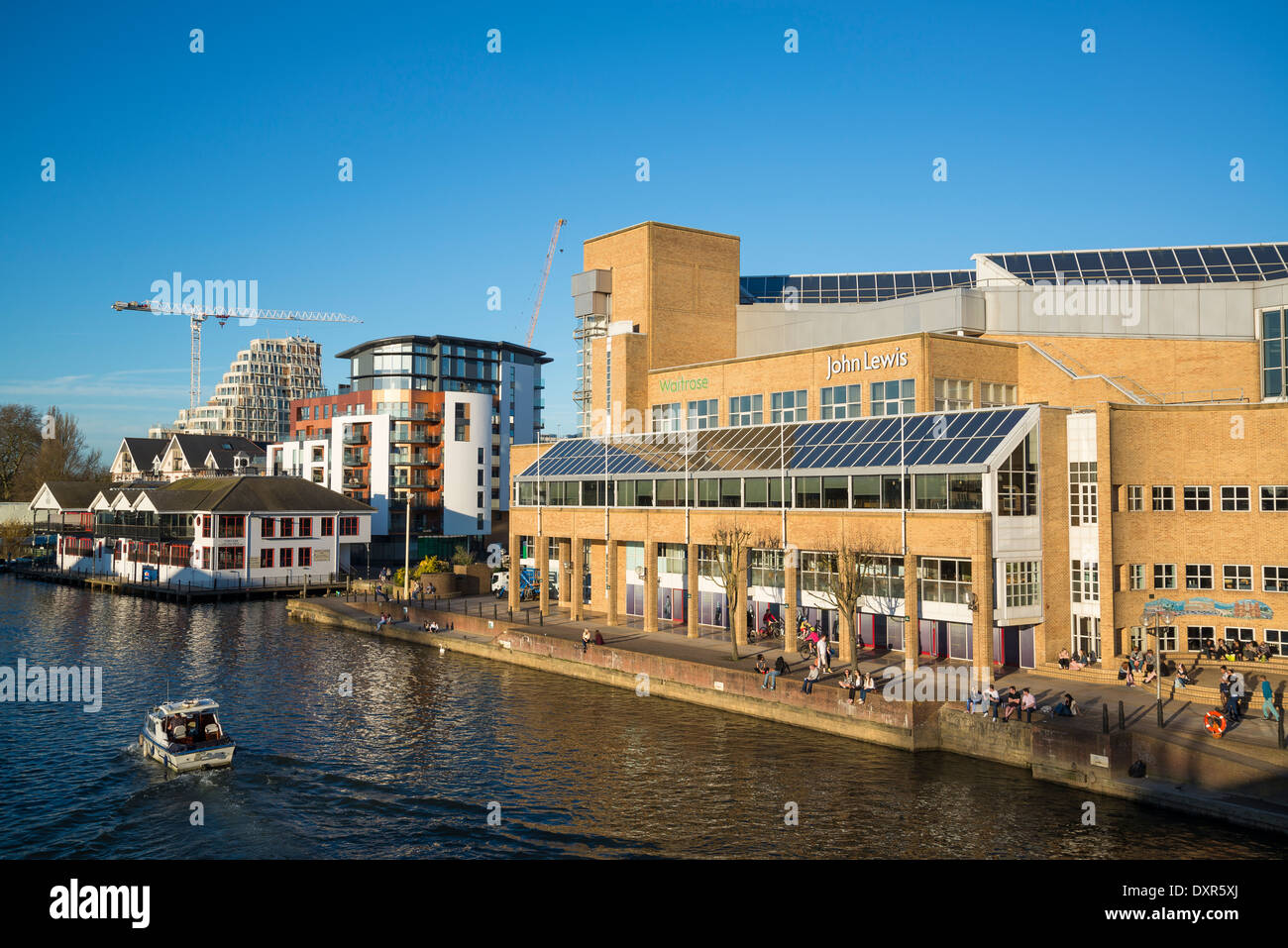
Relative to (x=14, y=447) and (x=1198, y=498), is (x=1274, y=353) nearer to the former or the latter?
(x=1198, y=498)

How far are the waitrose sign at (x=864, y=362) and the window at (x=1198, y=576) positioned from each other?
1906 cm

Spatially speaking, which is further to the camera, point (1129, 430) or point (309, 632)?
point (309, 632)

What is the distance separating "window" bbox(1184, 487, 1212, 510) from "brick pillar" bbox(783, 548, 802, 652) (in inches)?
804

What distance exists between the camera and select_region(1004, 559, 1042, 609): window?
155ft

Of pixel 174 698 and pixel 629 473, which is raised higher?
pixel 629 473

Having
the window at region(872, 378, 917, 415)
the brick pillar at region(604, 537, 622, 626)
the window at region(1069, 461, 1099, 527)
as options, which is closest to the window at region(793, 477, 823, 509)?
the window at region(872, 378, 917, 415)

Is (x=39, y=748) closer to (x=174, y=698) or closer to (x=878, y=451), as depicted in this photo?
(x=174, y=698)

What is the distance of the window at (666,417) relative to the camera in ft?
Answer: 241

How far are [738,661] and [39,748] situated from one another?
111ft

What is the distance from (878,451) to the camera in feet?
171

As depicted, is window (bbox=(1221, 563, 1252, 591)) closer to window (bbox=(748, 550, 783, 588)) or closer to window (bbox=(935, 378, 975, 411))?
window (bbox=(935, 378, 975, 411))

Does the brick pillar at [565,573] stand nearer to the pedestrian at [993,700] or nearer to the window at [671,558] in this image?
the window at [671,558]

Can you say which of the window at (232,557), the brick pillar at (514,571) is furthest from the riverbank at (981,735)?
the window at (232,557)
